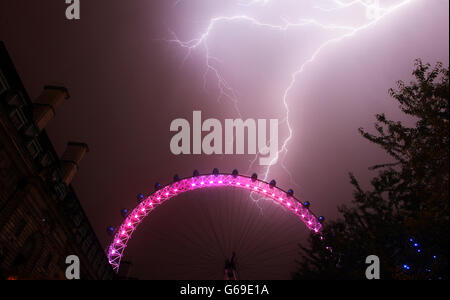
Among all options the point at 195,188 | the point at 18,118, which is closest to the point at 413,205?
the point at 195,188

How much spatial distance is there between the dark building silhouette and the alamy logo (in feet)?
1.32

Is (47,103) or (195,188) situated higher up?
(47,103)

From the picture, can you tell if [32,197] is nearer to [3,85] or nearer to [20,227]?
[20,227]

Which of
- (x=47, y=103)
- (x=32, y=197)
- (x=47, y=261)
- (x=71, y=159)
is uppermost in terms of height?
(x=47, y=103)

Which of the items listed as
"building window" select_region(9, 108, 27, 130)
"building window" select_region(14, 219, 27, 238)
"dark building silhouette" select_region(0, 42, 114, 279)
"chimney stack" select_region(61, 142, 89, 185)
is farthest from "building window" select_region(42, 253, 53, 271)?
"building window" select_region(9, 108, 27, 130)

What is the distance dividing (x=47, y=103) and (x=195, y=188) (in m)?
15.6

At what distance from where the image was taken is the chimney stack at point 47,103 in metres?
24.4

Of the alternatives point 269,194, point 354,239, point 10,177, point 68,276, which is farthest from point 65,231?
point 354,239

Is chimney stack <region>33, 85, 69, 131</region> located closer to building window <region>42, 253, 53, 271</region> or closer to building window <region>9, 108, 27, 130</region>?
building window <region>9, 108, 27, 130</region>

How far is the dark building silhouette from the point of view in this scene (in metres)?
18.2

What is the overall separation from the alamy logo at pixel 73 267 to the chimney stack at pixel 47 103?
11.2 meters

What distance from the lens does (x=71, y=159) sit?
29.1 m

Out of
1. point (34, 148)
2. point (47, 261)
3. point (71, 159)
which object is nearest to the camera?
point (34, 148)

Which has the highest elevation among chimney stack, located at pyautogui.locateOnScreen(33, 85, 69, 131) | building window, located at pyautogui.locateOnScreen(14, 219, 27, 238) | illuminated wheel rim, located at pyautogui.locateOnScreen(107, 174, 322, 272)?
chimney stack, located at pyautogui.locateOnScreen(33, 85, 69, 131)
